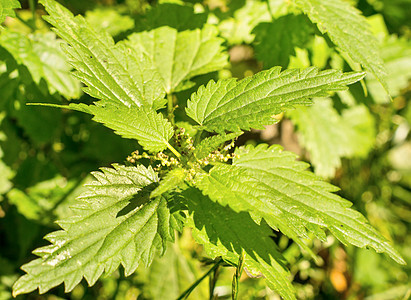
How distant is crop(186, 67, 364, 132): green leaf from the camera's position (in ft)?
4.70

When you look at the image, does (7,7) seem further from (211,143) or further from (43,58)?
(211,143)

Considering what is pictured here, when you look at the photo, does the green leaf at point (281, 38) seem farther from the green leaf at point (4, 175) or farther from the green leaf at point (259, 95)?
the green leaf at point (4, 175)

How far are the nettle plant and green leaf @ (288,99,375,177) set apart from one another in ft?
3.70

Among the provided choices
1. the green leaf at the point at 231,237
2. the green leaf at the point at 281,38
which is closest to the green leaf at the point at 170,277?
the green leaf at the point at 231,237

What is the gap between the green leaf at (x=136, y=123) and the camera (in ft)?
4.47

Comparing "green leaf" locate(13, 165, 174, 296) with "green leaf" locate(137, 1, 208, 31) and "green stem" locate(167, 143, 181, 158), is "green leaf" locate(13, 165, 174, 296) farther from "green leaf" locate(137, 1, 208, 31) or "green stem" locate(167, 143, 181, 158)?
"green leaf" locate(137, 1, 208, 31)

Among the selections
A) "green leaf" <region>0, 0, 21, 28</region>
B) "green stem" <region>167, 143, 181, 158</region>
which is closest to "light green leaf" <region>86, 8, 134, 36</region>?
"green leaf" <region>0, 0, 21, 28</region>

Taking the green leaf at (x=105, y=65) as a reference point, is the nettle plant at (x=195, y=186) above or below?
below

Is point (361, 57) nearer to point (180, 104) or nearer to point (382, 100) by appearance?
point (180, 104)

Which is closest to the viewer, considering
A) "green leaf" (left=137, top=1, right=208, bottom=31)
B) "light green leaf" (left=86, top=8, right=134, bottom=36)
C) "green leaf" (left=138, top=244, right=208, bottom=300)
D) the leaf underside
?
the leaf underside

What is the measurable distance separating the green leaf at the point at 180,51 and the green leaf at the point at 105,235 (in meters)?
0.71

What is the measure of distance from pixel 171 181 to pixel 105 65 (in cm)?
65

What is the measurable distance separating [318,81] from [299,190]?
45 cm

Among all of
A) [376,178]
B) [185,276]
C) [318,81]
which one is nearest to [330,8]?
[318,81]
